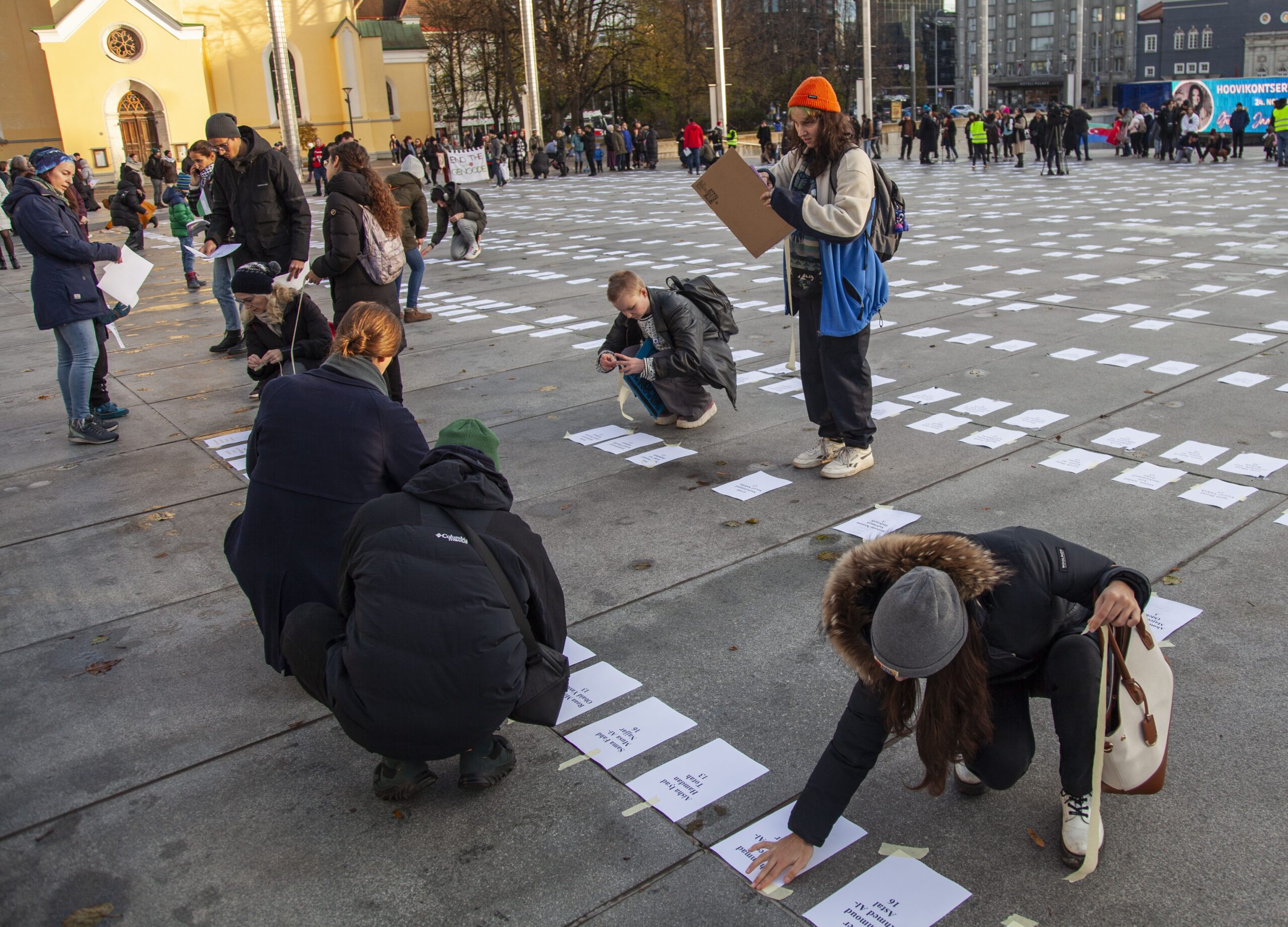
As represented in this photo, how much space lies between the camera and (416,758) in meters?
3.05

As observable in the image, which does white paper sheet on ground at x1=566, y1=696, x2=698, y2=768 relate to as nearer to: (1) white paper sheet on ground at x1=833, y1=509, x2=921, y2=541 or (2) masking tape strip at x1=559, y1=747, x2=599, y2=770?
(2) masking tape strip at x1=559, y1=747, x2=599, y2=770

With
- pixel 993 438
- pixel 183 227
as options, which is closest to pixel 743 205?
pixel 993 438

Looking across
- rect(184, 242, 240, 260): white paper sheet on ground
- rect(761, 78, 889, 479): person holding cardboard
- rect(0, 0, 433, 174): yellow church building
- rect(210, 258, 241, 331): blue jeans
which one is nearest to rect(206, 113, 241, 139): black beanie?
rect(184, 242, 240, 260): white paper sheet on ground

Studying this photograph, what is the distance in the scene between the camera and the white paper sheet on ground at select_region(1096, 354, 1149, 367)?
772 cm

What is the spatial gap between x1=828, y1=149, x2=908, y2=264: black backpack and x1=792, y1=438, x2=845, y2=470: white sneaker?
1026mm

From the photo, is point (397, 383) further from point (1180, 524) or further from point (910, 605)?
point (910, 605)

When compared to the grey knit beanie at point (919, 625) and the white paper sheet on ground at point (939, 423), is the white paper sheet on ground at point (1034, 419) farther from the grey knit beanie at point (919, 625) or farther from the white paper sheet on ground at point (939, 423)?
the grey knit beanie at point (919, 625)

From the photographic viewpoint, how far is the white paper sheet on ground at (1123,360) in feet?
25.3

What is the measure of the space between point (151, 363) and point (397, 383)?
13.4 feet

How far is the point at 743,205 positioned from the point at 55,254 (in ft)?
14.5

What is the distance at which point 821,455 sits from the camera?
5938mm

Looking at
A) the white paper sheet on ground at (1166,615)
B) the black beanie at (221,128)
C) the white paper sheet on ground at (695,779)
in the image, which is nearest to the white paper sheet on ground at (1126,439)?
the white paper sheet on ground at (1166,615)

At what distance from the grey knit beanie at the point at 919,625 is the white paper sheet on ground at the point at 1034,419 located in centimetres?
439

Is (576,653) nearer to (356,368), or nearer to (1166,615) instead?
(356,368)
